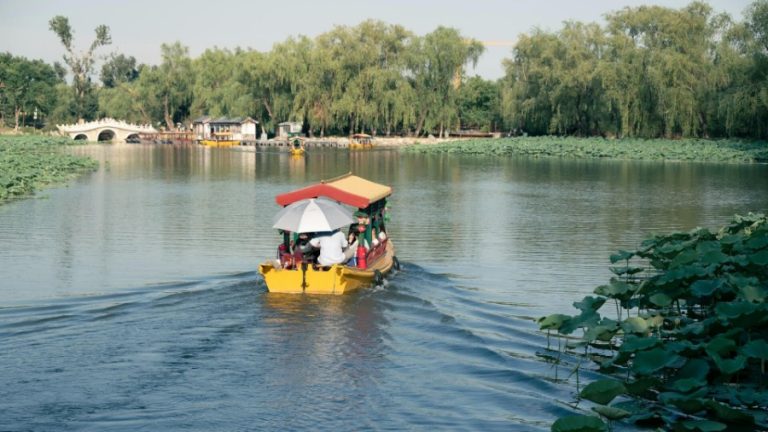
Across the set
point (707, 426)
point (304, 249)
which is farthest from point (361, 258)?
point (707, 426)

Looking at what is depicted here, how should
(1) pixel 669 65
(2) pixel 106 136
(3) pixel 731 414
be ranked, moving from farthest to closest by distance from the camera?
(2) pixel 106 136
(1) pixel 669 65
(3) pixel 731 414

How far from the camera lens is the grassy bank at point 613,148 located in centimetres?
5380

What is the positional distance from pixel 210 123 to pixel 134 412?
84428 mm

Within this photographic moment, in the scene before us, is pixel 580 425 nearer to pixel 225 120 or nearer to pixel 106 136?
pixel 225 120

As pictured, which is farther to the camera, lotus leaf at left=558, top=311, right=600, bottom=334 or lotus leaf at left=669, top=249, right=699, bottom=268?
lotus leaf at left=669, top=249, right=699, bottom=268

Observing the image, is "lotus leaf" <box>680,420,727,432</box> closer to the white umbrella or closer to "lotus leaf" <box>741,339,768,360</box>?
"lotus leaf" <box>741,339,768,360</box>

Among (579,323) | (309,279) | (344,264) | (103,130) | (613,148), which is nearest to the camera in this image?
(579,323)

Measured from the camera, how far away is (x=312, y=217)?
48.6 feet

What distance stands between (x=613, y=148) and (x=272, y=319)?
164ft

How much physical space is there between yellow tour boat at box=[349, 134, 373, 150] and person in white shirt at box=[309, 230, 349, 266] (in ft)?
195

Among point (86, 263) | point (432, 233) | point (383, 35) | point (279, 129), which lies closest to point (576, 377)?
point (86, 263)

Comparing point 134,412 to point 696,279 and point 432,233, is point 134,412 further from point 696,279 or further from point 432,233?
point 432,233

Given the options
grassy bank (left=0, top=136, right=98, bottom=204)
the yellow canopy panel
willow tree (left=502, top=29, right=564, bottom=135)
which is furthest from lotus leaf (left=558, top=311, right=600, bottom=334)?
willow tree (left=502, top=29, right=564, bottom=135)

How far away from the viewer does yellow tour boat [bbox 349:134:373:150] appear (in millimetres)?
74875
